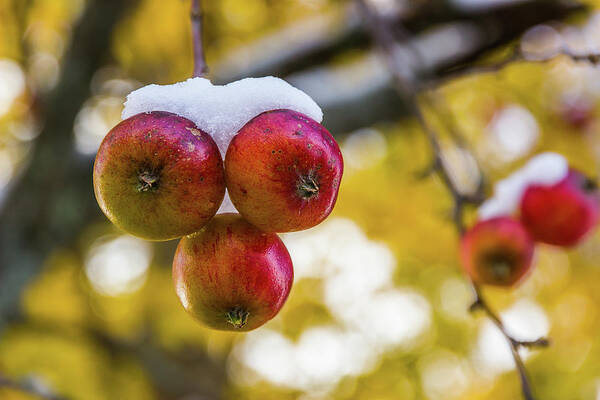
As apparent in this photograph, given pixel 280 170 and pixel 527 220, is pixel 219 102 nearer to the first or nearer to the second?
pixel 280 170

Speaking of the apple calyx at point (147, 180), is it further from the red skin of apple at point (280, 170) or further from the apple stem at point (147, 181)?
the red skin of apple at point (280, 170)

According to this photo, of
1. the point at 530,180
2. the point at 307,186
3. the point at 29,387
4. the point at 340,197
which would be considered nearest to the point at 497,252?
the point at 530,180

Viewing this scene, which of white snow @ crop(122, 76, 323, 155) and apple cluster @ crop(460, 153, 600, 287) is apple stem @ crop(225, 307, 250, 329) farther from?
apple cluster @ crop(460, 153, 600, 287)

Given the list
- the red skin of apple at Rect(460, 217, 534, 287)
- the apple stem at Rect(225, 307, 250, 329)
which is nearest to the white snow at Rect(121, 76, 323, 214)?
the apple stem at Rect(225, 307, 250, 329)

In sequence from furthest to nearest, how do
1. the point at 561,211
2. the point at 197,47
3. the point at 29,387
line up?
the point at 561,211 → the point at 29,387 → the point at 197,47

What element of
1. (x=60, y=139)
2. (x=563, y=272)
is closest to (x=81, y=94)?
(x=60, y=139)

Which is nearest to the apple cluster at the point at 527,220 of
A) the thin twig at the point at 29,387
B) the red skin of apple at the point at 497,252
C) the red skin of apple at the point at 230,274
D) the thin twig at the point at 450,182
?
the red skin of apple at the point at 497,252
